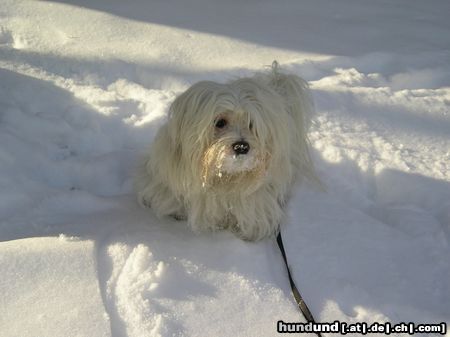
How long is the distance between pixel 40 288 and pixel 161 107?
143 centimetres

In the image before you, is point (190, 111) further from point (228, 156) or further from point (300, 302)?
point (300, 302)

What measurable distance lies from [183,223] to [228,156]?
59 cm

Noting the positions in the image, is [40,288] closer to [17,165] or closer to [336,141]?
[17,165]

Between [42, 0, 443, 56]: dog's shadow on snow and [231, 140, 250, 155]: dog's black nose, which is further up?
[42, 0, 443, 56]: dog's shadow on snow

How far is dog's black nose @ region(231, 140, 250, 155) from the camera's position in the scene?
184 cm

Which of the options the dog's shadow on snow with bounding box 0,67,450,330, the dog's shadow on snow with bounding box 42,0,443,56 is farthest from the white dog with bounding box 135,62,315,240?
the dog's shadow on snow with bounding box 42,0,443,56

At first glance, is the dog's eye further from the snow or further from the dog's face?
the snow

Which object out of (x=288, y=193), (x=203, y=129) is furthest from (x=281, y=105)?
(x=288, y=193)

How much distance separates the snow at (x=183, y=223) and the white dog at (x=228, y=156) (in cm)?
11

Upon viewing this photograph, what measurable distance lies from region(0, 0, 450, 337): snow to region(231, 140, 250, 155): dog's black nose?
20.5 inches

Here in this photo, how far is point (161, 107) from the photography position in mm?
2938

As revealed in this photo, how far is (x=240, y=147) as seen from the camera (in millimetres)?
1843

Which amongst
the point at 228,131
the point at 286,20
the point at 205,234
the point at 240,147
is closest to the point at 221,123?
the point at 228,131

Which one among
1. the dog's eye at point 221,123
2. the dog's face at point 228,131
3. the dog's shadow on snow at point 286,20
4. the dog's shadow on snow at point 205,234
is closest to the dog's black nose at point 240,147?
the dog's face at point 228,131
